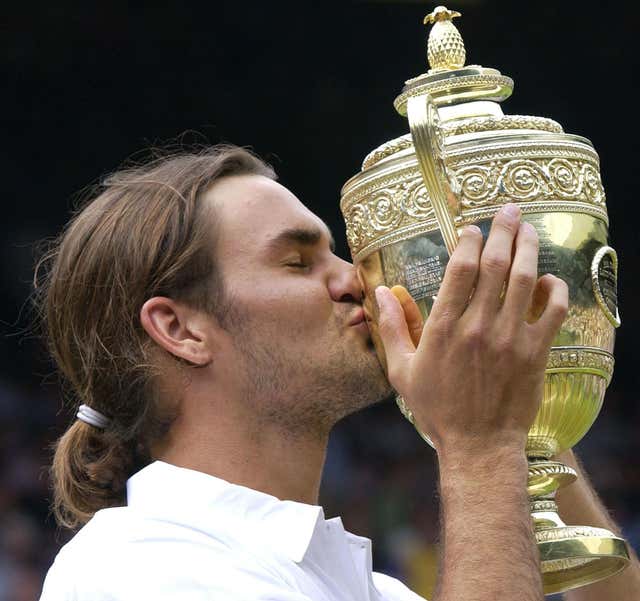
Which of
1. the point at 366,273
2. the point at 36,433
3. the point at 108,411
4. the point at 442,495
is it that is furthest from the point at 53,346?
the point at 36,433

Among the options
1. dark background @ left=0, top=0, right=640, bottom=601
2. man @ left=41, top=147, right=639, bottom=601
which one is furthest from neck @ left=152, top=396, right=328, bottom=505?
dark background @ left=0, top=0, right=640, bottom=601

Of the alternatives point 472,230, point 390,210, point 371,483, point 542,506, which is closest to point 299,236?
point 390,210

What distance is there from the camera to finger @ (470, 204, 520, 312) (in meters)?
1.97

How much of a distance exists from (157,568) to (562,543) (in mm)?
629

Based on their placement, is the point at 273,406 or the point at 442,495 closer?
the point at 442,495

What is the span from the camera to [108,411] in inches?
103

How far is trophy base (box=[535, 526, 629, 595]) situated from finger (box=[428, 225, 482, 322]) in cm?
43

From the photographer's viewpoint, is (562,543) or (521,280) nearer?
(521,280)

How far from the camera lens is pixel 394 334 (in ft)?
6.94

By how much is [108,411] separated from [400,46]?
6.14m

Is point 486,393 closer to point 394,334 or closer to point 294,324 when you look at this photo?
point 394,334

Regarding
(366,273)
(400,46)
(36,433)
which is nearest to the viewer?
(366,273)

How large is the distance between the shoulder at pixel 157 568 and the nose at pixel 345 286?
1.61ft

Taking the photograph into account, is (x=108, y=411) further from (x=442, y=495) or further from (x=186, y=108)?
(x=186, y=108)
